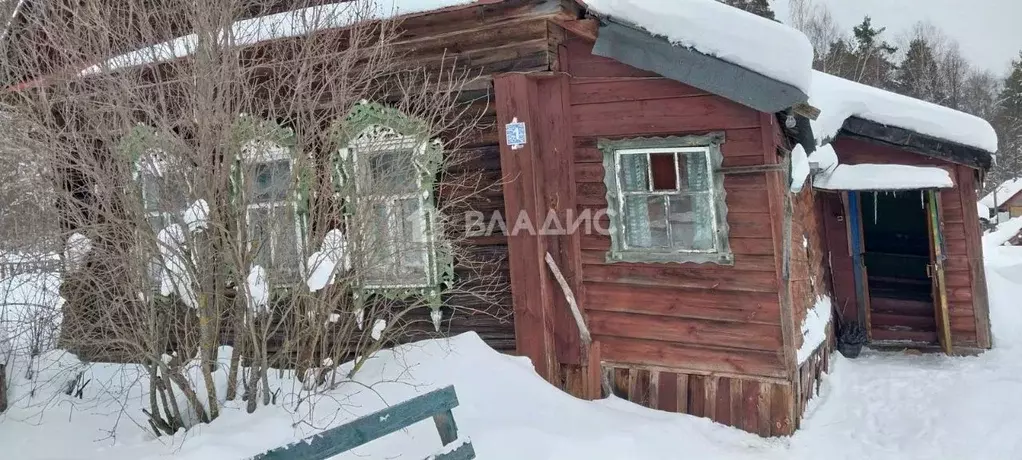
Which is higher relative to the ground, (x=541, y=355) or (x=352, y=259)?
(x=352, y=259)

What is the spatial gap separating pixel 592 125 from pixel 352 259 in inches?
86.4

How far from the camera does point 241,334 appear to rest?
476cm

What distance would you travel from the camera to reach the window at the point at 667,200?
520 cm

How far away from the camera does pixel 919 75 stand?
29.0 metres

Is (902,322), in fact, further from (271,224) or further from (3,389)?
(3,389)

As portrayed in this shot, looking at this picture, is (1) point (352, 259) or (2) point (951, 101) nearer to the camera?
(1) point (352, 259)

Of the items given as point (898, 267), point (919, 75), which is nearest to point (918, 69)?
point (919, 75)

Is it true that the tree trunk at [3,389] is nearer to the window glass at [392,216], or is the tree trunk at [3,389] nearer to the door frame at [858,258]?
the window glass at [392,216]

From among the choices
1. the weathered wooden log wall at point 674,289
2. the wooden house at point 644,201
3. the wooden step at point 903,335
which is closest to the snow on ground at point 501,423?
the weathered wooden log wall at point 674,289

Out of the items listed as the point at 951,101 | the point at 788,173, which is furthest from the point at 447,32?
the point at 951,101

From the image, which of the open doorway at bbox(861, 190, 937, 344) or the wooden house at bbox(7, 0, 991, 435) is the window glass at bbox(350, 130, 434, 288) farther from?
the open doorway at bbox(861, 190, 937, 344)

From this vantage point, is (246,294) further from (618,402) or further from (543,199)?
(618,402)

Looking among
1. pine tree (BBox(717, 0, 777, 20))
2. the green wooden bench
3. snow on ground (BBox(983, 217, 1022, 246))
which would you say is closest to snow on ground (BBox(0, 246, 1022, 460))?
the green wooden bench

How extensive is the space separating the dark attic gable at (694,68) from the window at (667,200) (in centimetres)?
42
